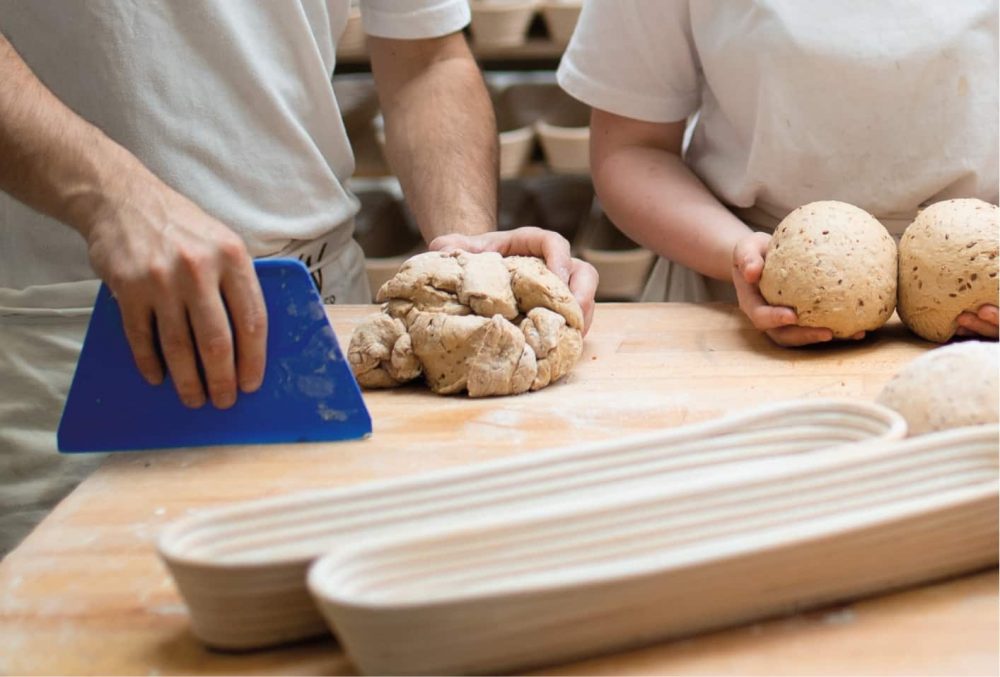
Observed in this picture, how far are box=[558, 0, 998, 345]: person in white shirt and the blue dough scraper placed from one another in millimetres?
604

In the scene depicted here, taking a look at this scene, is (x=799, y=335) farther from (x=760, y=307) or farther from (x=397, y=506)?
(x=397, y=506)

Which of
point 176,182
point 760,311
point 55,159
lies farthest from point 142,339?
point 760,311

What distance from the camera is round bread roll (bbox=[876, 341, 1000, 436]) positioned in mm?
980

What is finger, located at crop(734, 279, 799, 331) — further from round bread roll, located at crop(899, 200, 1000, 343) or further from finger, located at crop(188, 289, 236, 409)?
finger, located at crop(188, 289, 236, 409)

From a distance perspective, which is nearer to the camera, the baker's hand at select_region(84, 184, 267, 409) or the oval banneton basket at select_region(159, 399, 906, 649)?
the oval banneton basket at select_region(159, 399, 906, 649)

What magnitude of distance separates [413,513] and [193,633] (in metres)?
0.22

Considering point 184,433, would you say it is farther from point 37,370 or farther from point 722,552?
point 722,552

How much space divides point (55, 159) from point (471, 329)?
53cm

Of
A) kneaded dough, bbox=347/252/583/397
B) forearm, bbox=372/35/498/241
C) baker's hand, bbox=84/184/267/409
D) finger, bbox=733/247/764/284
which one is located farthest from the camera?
forearm, bbox=372/35/498/241

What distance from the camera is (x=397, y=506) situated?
34.9 inches

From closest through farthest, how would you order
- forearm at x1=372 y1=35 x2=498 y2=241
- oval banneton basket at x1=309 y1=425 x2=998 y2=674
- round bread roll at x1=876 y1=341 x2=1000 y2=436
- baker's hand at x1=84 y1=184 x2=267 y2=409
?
1. oval banneton basket at x1=309 y1=425 x2=998 y2=674
2. round bread roll at x1=876 y1=341 x2=1000 y2=436
3. baker's hand at x1=84 y1=184 x2=267 y2=409
4. forearm at x1=372 y1=35 x2=498 y2=241

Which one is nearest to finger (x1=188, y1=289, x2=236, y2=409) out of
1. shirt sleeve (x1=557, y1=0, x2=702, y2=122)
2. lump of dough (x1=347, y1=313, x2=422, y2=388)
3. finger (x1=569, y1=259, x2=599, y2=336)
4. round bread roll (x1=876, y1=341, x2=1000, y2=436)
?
lump of dough (x1=347, y1=313, x2=422, y2=388)

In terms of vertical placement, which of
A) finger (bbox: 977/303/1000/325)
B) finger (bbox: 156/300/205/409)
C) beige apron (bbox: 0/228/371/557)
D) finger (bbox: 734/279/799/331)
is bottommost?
beige apron (bbox: 0/228/371/557)

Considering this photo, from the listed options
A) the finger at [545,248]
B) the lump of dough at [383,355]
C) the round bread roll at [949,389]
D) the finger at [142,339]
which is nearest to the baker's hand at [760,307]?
the finger at [545,248]
